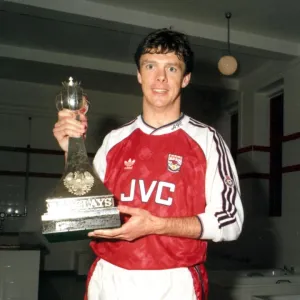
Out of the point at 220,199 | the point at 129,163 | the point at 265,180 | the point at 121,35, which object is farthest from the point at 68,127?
the point at 265,180

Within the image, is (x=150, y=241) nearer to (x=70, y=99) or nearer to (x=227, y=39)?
(x=70, y=99)

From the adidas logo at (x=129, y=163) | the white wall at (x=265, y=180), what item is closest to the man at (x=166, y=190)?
the adidas logo at (x=129, y=163)

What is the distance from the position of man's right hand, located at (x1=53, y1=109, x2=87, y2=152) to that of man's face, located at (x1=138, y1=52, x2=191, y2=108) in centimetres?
22

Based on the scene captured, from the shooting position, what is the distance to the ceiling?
3.76 m

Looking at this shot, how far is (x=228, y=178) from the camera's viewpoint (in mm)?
1223

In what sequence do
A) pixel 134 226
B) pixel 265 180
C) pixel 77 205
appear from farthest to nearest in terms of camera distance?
1. pixel 265 180
2. pixel 77 205
3. pixel 134 226

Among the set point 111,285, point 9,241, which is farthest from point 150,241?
point 9,241

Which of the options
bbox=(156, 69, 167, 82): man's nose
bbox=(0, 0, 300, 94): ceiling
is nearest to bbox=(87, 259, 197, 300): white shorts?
bbox=(156, 69, 167, 82): man's nose

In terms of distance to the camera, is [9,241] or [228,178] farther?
[9,241]

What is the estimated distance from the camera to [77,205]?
3.83 ft

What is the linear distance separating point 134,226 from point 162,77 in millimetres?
465

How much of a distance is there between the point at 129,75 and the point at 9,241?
8.17 ft

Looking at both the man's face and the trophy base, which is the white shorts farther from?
the man's face

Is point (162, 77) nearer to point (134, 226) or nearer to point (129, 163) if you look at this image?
point (129, 163)
